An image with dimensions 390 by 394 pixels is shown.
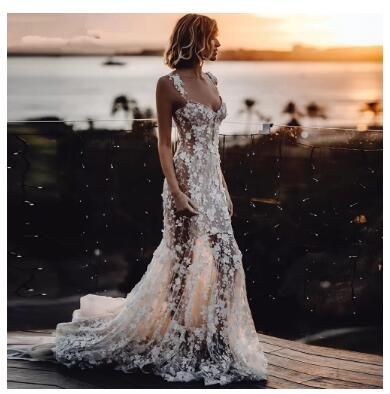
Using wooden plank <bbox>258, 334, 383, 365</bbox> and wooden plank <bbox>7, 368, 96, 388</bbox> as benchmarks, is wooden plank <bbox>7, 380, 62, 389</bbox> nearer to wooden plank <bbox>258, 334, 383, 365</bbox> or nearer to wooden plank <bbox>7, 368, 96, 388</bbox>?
wooden plank <bbox>7, 368, 96, 388</bbox>

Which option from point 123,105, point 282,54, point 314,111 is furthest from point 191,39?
point 314,111

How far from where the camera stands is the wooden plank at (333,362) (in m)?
2.93

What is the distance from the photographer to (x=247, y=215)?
13.1 ft

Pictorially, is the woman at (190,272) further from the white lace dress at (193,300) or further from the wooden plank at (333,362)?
the wooden plank at (333,362)

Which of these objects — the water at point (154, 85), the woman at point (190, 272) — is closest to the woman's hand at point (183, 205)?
the woman at point (190, 272)

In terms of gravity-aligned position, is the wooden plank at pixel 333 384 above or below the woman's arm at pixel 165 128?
below

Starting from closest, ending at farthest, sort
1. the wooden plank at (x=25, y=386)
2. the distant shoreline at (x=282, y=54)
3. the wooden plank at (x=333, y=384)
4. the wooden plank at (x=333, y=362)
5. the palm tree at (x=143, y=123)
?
the wooden plank at (x=25, y=386) → the wooden plank at (x=333, y=384) → the wooden plank at (x=333, y=362) → the distant shoreline at (x=282, y=54) → the palm tree at (x=143, y=123)

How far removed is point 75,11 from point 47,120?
90cm

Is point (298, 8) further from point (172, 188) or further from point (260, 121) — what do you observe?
point (172, 188)

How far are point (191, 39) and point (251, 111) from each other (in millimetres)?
1111

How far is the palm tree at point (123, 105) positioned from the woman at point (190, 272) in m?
0.96

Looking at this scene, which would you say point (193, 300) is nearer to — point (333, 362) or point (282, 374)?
point (282, 374)

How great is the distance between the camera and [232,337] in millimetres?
2709

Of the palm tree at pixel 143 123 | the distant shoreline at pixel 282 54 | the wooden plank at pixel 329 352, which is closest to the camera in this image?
the wooden plank at pixel 329 352
